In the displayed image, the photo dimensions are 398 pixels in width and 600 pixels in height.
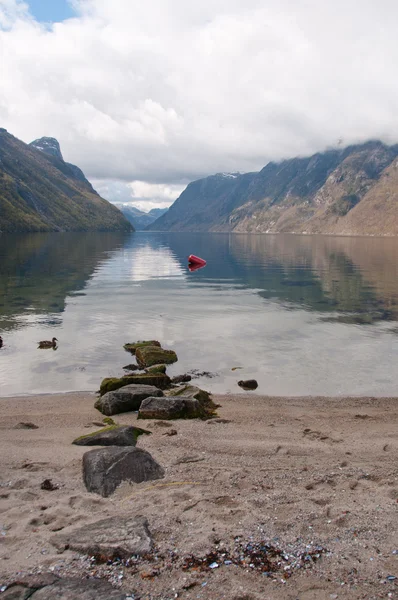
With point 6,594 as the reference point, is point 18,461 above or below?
below

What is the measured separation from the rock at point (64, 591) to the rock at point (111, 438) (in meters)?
6.49

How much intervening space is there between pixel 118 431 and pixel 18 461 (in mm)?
3151

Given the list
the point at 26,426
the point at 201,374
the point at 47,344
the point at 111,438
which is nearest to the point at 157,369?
the point at 201,374

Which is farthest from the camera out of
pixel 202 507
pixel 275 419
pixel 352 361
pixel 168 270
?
pixel 168 270

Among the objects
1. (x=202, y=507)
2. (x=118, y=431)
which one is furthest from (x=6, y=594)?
(x=118, y=431)

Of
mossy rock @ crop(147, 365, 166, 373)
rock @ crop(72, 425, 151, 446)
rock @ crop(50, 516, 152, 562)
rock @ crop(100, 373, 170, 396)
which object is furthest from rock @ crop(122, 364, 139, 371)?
Answer: rock @ crop(50, 516, 152, 562)

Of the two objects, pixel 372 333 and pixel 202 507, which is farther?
pixel 372 333

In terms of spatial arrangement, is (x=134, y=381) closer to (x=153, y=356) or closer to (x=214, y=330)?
(x=153, y=356)

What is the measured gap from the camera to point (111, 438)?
561 inches

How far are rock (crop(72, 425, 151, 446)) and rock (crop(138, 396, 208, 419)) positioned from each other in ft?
9.31

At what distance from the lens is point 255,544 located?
8695mm

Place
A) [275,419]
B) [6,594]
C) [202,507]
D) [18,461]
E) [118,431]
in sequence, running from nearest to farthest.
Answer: [6,594] → [202,507] → [18,461] → [118,431] → [275,419]

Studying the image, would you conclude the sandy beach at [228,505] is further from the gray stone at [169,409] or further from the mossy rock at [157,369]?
the mossy rock at [157,369]

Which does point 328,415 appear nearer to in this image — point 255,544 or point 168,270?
point 255,544
